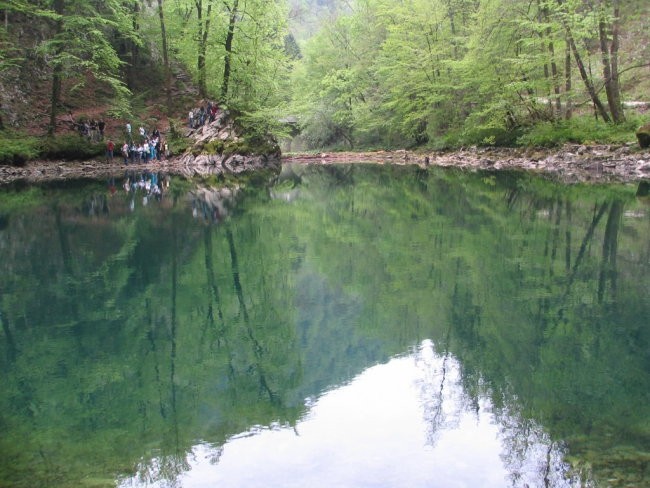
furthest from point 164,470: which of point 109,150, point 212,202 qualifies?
point 109,150

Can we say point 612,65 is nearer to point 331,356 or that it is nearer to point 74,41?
point 331,356

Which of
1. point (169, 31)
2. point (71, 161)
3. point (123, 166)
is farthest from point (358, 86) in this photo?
point (71, 161)

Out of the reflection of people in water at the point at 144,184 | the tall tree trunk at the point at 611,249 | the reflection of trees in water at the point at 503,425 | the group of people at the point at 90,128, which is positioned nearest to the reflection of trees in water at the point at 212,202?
the reflection of people in water at the point at 144,184

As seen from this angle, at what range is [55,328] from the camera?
7.45m

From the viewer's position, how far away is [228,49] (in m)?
39.0

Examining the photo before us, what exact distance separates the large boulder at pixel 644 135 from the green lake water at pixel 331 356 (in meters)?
11.0

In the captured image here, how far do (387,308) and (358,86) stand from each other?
42420 millimetres

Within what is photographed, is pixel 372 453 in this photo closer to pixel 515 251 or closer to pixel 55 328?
pixel 55 328

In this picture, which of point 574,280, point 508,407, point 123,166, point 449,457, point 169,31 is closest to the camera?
point 449,457

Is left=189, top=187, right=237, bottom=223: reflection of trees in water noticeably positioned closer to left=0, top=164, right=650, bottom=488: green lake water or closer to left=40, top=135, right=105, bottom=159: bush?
left=0, top=164, right=650, bottom=488: green lake water

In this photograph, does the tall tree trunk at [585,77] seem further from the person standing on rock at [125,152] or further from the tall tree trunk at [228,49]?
the person standing on rock at [125,152]

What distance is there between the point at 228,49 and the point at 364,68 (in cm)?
1316

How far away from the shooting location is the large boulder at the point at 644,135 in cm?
2269

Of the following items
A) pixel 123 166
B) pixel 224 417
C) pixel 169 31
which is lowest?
pixel 224 417
